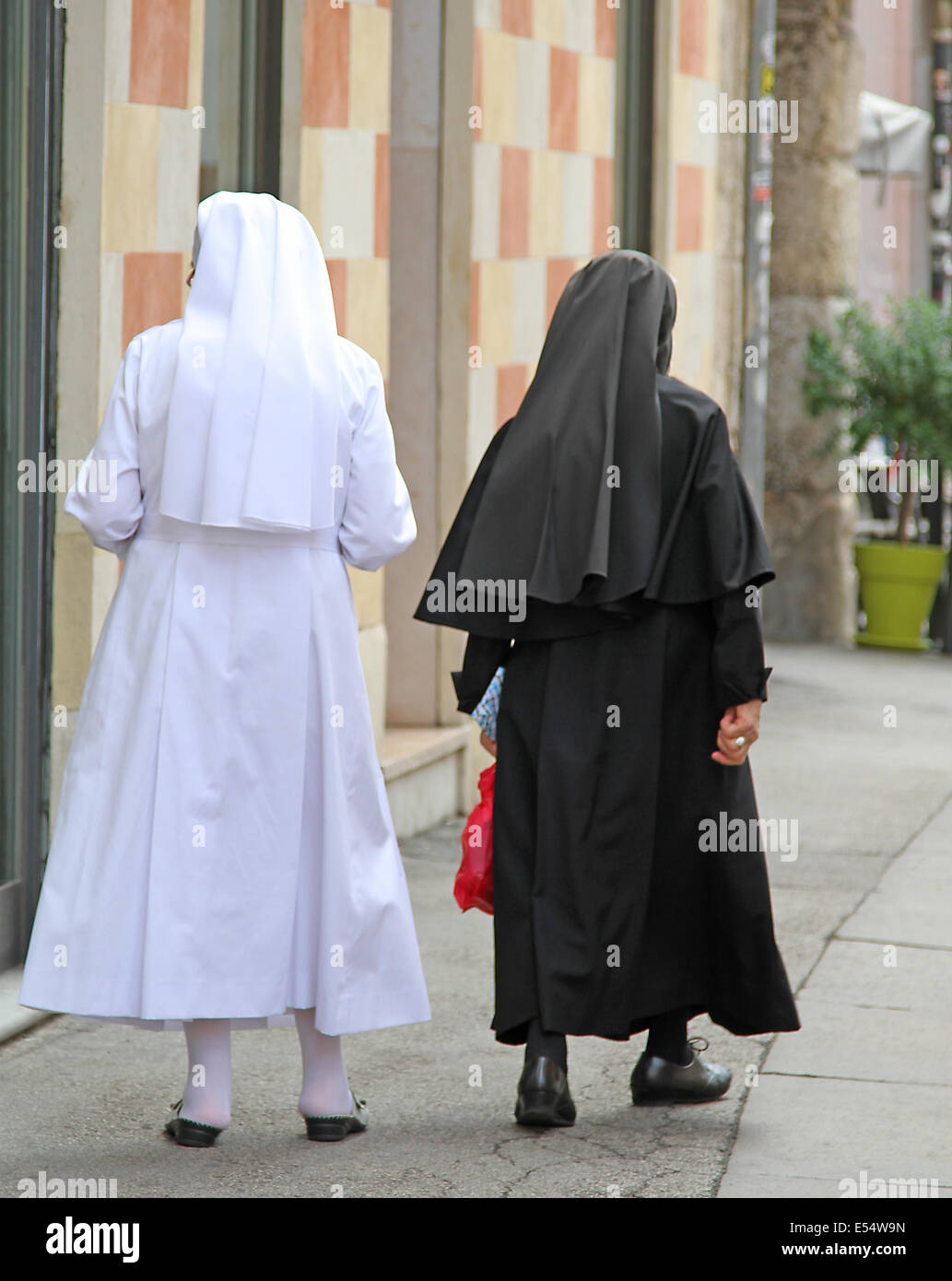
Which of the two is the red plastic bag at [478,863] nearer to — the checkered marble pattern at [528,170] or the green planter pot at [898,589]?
the checkered marble pattern at [528,170]

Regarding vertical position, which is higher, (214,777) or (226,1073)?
(214,777)

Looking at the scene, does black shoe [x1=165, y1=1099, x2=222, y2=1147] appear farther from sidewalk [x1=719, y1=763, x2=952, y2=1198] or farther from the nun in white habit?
sidewalk [x1=719, y1=763, x2=952, y2=1198]

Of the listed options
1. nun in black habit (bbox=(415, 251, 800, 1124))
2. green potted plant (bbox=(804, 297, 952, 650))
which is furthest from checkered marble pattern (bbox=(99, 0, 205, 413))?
green potted plant (bbox=(804, 297, 952, 650))

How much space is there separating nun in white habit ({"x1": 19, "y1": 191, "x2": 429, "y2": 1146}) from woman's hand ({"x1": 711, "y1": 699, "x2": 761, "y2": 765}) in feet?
2.33

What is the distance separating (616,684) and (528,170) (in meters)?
3.86

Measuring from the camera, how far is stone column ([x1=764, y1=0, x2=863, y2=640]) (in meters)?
12.0

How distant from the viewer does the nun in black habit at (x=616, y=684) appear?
3.74m

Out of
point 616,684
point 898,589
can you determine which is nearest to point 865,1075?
point 616,684

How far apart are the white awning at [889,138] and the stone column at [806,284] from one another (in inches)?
37.1

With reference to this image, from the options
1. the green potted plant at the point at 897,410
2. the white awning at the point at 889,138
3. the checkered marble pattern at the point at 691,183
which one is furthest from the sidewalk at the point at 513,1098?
the white awning at the point at 889,138

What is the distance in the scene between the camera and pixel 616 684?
3.82m

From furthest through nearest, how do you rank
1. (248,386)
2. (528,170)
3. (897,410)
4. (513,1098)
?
1. (897,410)
2. (528,170)
3. (513,1098)
4. (248,386)

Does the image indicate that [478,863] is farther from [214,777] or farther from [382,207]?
[382,207]

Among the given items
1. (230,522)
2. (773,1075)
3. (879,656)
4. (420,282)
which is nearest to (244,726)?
(230,522)
